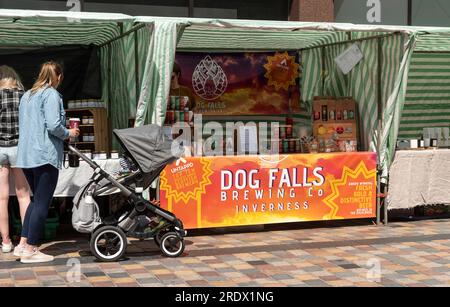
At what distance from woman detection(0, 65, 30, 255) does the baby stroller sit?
1.83 feet

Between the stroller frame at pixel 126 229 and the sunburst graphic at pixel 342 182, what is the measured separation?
86.8 inches

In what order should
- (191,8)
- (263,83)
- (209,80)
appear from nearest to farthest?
(209,80) → (191,8) → (263,83)

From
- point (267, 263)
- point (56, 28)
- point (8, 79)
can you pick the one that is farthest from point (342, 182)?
point (8, 79)

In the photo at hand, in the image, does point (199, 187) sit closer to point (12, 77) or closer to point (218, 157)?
point (218, 157)

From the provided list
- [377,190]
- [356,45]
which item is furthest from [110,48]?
[377,190]

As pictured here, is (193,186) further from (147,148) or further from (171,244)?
(147,148)

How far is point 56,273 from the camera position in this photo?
591 cm

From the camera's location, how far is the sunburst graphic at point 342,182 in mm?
8094

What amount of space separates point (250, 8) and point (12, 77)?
15.7 feet

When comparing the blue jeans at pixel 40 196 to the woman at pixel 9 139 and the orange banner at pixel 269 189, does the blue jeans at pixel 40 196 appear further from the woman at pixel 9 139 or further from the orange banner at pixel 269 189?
the orange banner at pixel 269 189

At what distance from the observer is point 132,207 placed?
21.4 feet

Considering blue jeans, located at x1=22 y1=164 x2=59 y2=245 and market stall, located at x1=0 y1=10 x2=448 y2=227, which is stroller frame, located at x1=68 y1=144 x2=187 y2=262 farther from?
market stall, located at x1=0 y1=10 x2=448 y2=227

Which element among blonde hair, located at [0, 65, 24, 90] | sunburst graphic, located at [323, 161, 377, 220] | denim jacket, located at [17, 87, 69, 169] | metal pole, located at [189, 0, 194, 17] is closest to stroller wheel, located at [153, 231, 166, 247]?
denim jacket, located at [17, 87, 69, 169]

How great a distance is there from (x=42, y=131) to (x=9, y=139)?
62cm
